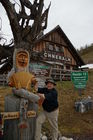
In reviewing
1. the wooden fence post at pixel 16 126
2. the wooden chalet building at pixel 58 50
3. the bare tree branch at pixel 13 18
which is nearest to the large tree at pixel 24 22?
the bare tree branch at pixel 13 18

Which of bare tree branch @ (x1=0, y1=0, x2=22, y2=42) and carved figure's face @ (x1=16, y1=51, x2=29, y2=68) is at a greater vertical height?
bare tree branch @ (x1=0, y1=0, x2=22, y2=42)

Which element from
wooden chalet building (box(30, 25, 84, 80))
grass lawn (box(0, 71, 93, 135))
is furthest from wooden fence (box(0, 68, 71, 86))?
grass lawn (box(0, 71, 93, 135))

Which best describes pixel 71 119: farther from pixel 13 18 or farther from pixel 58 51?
pixel 58 51

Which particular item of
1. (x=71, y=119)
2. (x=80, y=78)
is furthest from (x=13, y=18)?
(x=80, y=78)

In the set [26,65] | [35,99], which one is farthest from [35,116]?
[26,65]

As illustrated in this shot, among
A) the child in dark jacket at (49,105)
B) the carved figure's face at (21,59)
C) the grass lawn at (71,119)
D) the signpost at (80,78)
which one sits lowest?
the grass lawn at (71,119)

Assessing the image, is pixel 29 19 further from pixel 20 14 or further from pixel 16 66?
pixel 16 66

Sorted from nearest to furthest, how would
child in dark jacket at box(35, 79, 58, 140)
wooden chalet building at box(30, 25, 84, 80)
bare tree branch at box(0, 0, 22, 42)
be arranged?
child in dark jacket at box(35, 79, 58, 140), bare tree branch at box(0, 0, 22, 42), wooden chalet building at box(30, 25, 84, 80)

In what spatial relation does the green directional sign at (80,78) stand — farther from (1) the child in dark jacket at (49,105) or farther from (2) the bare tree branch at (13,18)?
(1) the child in dark jacket at (49,105)

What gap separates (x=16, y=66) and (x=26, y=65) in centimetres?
23

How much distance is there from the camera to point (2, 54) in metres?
8.95

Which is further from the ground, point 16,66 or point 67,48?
point 67,48

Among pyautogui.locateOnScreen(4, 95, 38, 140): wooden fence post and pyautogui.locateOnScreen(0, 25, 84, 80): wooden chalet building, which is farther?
pyautogui.locateOnScreen(0, 25, 84, 80): wooden chalet building

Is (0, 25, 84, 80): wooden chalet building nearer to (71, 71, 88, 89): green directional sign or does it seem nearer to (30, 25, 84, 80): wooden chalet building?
(30, 25, 84, 80): wooden chalet building
